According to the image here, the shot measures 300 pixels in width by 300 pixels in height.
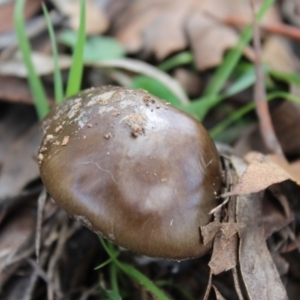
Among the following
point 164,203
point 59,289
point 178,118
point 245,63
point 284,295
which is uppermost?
point 178,118

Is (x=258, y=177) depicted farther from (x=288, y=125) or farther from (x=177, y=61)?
(x=177, y=61)

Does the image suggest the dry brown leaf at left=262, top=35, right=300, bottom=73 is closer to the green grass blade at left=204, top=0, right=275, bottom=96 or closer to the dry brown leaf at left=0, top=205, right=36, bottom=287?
the green grass blade at left=204, top=0, right=275, bottom=96

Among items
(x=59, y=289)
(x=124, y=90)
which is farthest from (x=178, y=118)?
(x=59, y=289)

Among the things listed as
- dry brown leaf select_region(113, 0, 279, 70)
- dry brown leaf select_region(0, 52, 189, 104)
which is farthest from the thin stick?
dry brown leaf select_region(0, 52, 189, 104)

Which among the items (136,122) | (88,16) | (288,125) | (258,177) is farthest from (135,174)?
(88,16)

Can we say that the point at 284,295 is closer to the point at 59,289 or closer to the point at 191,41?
the point at 59,289

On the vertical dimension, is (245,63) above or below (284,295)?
above
